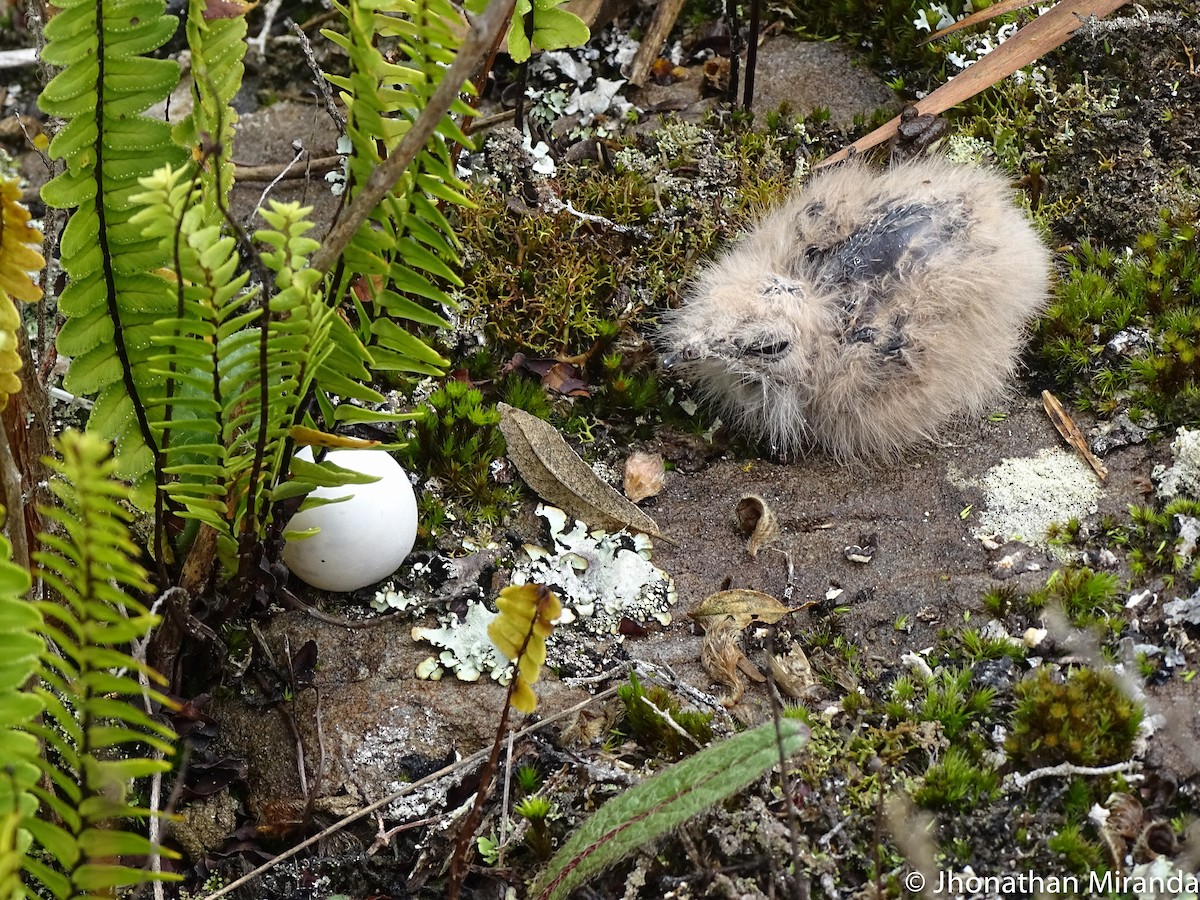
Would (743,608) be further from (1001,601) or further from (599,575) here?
(1001,601)

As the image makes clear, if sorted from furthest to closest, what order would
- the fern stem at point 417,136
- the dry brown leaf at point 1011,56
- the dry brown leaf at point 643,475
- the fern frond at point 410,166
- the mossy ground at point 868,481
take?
the dry brown leaf at point 1011,56 < the dry brown leaf at point 643,475 < the mossy ground at point 868,481 < the fern frond at point 410,166 < the fern stem at point 417,136

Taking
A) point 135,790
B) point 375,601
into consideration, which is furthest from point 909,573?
point 135,790

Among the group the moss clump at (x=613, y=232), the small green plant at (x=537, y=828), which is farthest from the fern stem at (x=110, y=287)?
the moss clump at (x=613, y=232)

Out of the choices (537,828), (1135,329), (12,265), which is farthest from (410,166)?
(1135,329)

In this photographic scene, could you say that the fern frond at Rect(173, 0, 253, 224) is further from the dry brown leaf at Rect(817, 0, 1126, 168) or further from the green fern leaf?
the dry brown leaf at Rect(817, 0, 1126, 168)

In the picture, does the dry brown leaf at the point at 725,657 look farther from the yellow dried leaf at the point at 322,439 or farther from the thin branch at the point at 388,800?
the yellow dried leaf at the point at 322,439

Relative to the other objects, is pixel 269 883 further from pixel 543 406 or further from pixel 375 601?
pixel 543 406

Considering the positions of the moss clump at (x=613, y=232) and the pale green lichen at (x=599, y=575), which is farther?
the moss clump at (x=613, y=232)
